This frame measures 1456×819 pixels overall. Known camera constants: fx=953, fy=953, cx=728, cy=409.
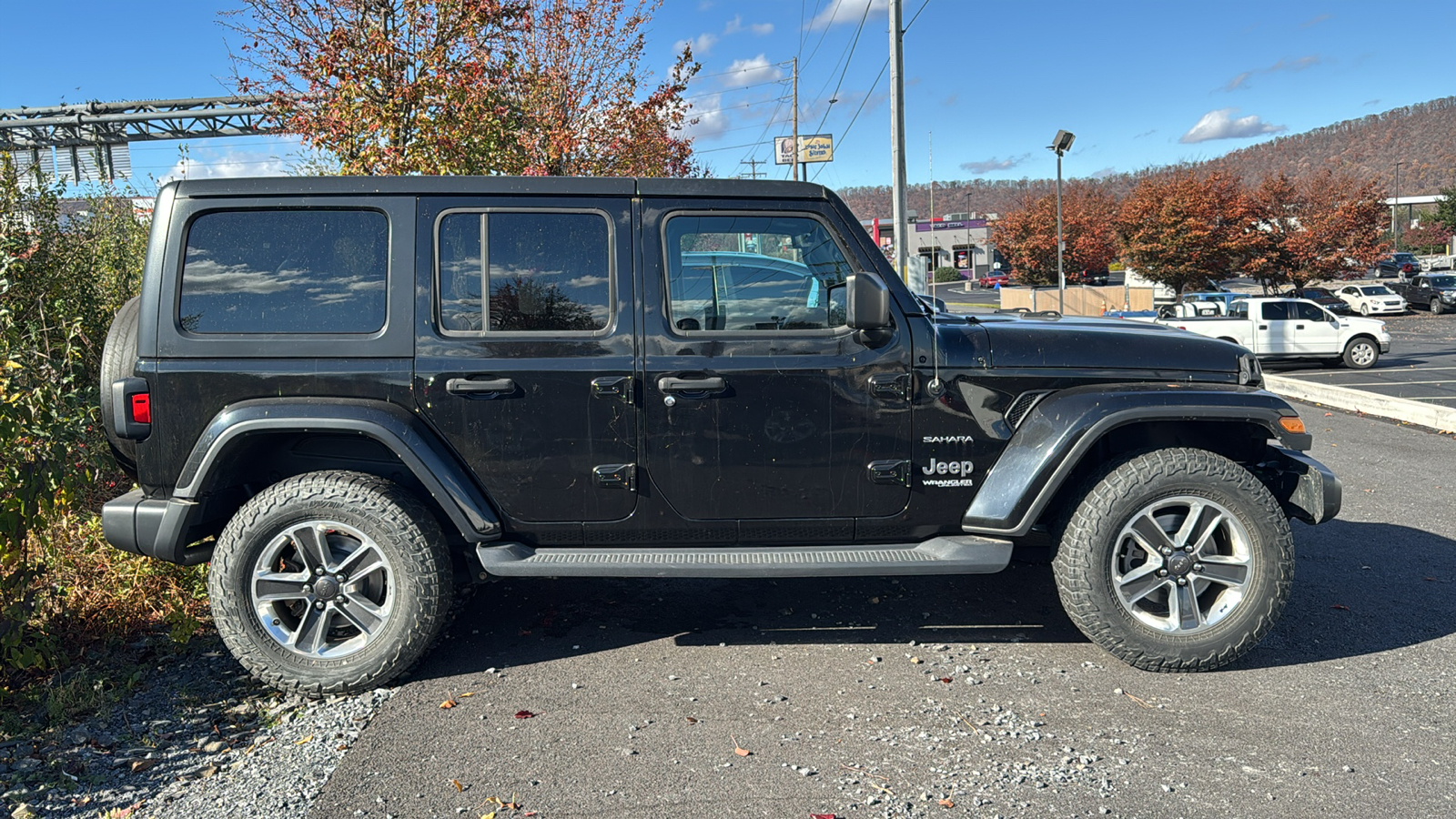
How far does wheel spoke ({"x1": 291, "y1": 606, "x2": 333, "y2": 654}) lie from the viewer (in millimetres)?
3867

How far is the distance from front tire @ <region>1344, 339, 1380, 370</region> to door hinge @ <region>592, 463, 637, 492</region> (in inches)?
778

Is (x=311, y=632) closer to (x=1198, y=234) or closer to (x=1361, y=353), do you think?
(x=1361, y=353)

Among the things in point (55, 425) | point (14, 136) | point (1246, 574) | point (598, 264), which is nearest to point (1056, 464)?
point (1246, 574)

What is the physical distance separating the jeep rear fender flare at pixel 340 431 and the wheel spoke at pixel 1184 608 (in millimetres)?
2849

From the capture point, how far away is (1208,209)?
125ft

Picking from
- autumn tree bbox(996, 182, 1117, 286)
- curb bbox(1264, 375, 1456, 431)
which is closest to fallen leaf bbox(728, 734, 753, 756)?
curb bbox(1264, 375, 1456, 431)

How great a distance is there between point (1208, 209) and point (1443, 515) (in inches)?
1414

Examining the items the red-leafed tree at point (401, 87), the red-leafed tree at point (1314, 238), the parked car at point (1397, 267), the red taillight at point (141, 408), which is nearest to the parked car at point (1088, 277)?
the parked car at point (1397, 267)

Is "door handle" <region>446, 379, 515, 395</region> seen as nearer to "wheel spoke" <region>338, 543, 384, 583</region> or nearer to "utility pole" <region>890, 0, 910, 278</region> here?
"wheel spoke" <region>338, 543, 384, 583</region>

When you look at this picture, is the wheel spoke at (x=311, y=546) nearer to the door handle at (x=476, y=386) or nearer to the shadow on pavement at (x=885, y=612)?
the shadow on pavement at (x=885, y=612)

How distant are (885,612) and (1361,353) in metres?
18.7

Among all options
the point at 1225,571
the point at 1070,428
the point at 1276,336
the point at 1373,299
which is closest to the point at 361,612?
the point at 1070,428

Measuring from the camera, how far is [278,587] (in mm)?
3893

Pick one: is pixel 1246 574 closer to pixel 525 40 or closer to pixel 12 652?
pixel 12 652
